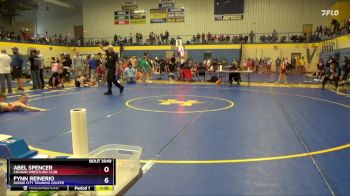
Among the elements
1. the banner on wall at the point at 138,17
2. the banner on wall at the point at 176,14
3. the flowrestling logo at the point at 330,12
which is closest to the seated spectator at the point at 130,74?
the banner on wall at the point at 176,14

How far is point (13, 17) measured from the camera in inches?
1474

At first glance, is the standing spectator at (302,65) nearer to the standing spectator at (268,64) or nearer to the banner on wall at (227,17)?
the standing spectator at (268,64)

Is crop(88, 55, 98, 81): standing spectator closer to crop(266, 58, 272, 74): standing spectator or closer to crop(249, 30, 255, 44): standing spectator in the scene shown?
crop(266, 58, 272, 74): standing spectator

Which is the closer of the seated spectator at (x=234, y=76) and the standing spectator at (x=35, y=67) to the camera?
the standing spectator at (x=35, y=67)

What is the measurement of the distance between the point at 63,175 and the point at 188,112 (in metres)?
6.64

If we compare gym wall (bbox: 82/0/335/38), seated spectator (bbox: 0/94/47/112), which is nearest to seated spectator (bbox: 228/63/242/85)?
seated spectator (bbox: 0/94/47/112)

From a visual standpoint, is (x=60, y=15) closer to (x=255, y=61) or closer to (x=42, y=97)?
(x=255, y=61)

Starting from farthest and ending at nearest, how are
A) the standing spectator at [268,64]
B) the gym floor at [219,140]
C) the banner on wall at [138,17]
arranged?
the banner on wall at [138,17] < the standing spectator at [268,64] < the gym floor at [219,140]

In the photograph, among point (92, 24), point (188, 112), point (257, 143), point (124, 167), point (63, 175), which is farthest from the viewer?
point (92, 24)

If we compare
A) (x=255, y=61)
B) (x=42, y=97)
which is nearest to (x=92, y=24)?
(x=255, y=61)

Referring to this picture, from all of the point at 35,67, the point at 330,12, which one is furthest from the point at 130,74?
the point at 330,12

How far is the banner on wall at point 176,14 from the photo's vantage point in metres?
36.3
